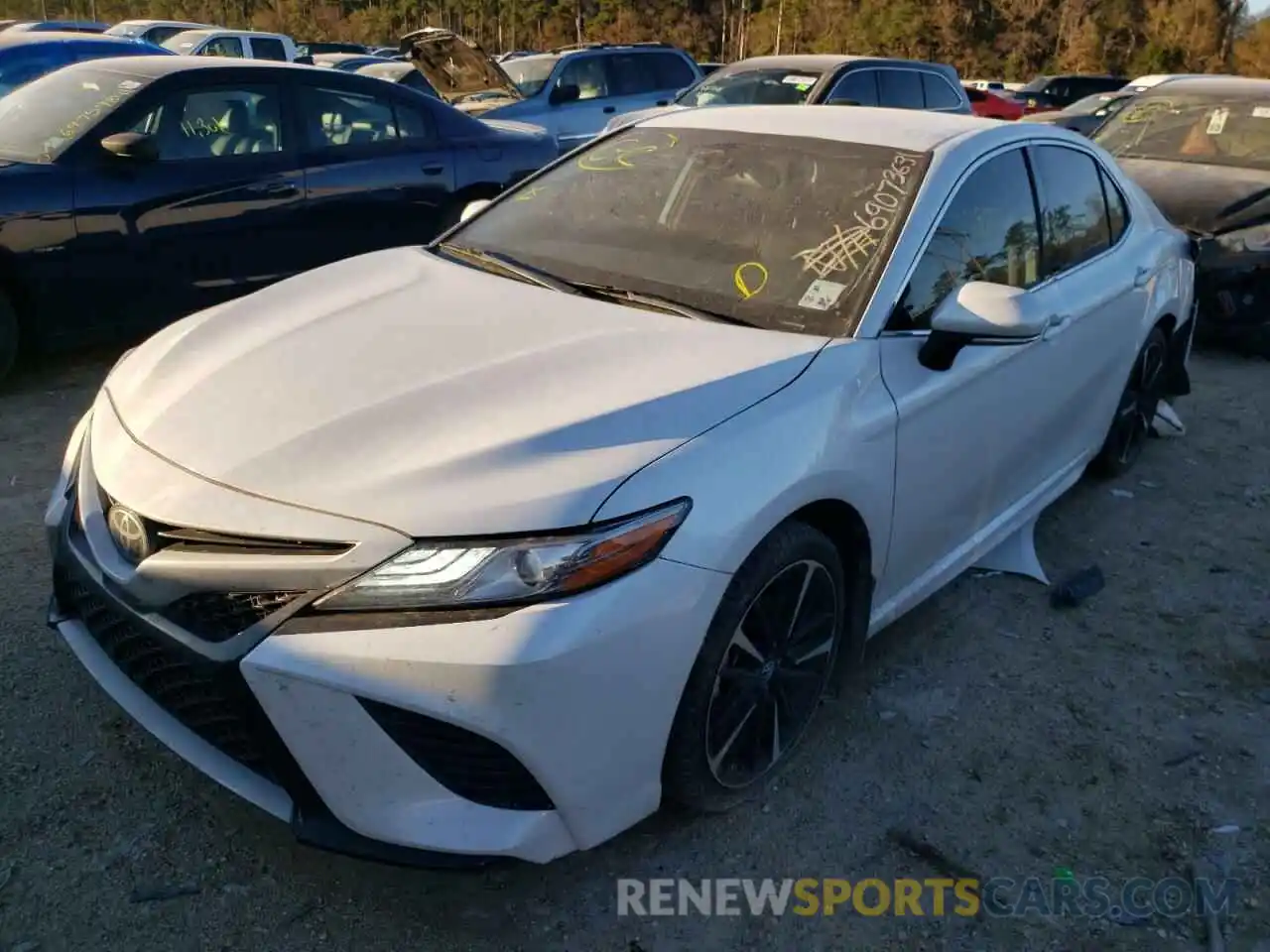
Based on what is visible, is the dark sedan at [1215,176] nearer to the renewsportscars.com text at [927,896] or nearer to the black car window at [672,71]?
the renewsportscars.com text at [927,896]

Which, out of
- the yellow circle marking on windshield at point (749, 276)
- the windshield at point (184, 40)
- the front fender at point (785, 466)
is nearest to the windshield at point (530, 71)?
the windshield at point (184, 40)

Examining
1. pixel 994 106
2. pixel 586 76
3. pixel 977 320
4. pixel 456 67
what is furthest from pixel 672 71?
pixel 977 320

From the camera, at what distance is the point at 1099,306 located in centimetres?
396

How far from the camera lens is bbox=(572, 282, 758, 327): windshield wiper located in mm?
2893

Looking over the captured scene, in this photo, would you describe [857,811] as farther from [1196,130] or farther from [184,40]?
[184,40]

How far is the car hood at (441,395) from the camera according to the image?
84.2 inches

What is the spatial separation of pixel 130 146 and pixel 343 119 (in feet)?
4.57

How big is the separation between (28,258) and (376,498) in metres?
3.84

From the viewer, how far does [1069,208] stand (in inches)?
153

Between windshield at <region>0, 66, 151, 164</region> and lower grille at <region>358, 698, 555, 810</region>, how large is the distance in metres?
4.45

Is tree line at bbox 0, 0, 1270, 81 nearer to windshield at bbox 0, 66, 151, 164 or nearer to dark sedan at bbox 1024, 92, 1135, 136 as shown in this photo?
dark sedan at bbox 1024, 92, 1135, 136

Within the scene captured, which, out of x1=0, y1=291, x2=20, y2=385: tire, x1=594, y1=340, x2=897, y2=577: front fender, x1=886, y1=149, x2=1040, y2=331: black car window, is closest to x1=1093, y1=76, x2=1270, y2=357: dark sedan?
x1=886, y1=149, x2=1040, y2=331: black car window

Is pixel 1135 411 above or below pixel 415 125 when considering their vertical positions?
below

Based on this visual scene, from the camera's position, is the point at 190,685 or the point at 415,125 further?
the point at 415,125
